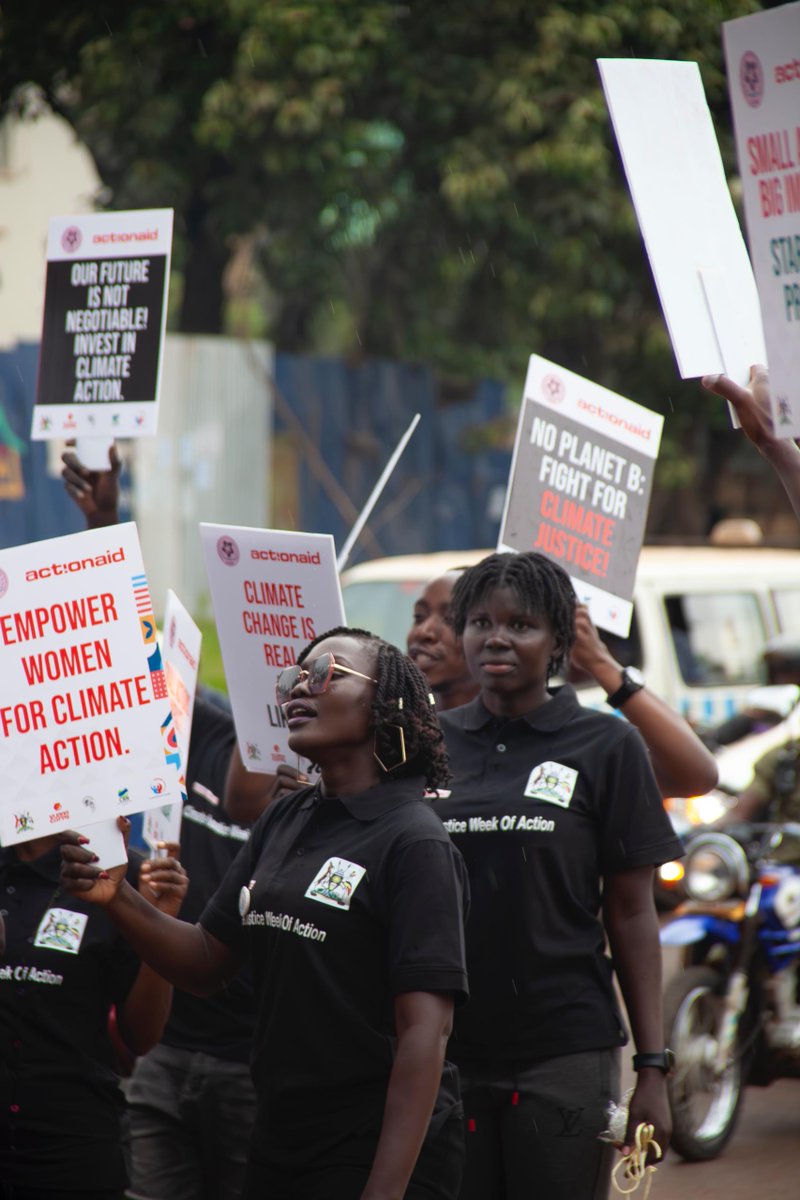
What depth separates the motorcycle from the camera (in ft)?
20.1

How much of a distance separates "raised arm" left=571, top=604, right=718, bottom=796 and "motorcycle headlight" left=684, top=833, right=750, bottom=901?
2.38m

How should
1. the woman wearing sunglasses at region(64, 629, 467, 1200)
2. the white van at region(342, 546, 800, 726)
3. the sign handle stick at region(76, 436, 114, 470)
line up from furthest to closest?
the white van at region(342, 546, 800, 726), the sign handle stick at region(76, 436, 114, 470), the woman wearing sunglasses at region(64, 629, 467, 1200)

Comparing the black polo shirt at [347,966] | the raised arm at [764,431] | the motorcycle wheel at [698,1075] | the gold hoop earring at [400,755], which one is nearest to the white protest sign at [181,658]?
the gold hoop earring at [400,755]

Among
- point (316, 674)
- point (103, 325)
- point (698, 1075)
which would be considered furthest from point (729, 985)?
point (316, 674)

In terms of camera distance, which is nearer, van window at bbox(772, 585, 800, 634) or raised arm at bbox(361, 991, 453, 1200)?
raised arm at bbox(361, 991, 453, 1200)

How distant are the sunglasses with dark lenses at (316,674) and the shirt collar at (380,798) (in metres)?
0.20

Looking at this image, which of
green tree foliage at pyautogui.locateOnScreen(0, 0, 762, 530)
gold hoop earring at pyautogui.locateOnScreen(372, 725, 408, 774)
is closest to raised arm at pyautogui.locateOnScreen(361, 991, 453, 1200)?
gold hoop earring at pyautogui.locateOnScreen(372, 725, 408, 774)

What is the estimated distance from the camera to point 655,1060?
140 inches

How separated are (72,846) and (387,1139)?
0.80m

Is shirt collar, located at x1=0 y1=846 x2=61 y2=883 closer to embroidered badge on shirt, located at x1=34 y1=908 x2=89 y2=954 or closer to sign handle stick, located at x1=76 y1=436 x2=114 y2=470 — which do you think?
embroidered badge on shirt, located at x1=34 y1=908 x2=89 y2=954

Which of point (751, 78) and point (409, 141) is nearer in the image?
point (751, 78)

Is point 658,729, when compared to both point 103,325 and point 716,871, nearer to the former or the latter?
point 103,325

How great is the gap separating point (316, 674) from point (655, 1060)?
1.15 meters

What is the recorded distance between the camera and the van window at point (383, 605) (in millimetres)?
9508
